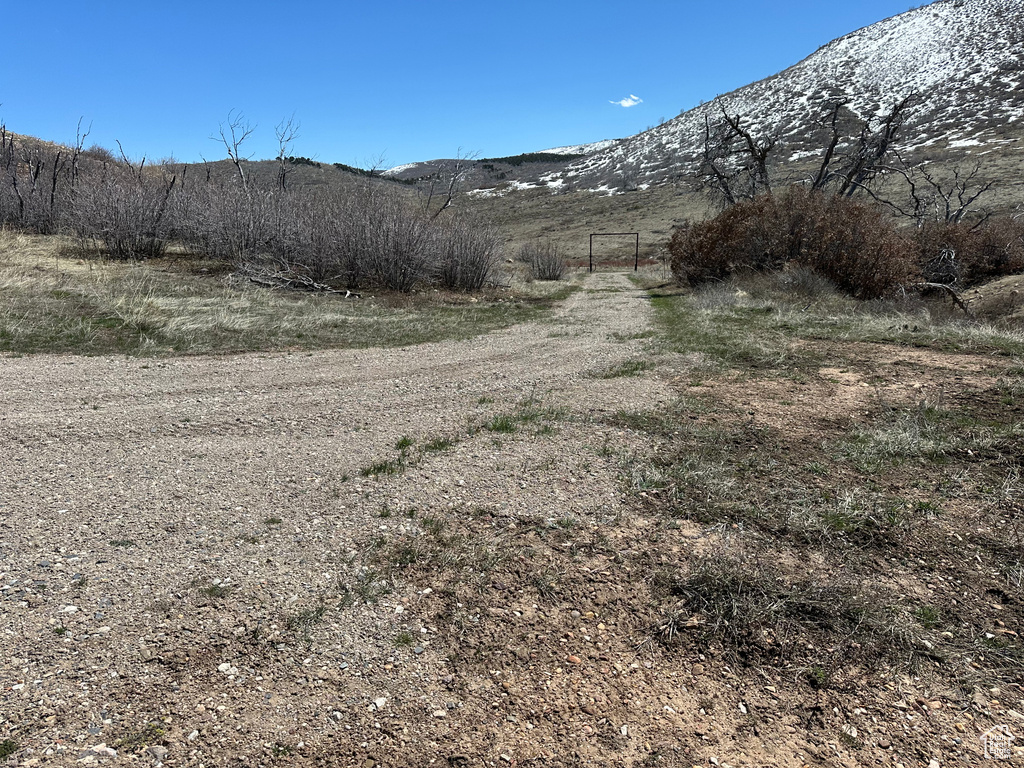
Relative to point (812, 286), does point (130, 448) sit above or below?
below

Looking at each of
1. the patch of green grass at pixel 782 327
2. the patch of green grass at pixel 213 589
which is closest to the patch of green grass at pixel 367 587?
the patch of green grass at pixel 213 589

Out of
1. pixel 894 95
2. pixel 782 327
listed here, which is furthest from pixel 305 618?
pixel 894 95

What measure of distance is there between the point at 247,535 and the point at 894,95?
7225 centimetres

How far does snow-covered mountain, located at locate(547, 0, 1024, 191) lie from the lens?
4597 centimetres

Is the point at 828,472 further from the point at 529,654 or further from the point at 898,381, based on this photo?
the point at 898,381

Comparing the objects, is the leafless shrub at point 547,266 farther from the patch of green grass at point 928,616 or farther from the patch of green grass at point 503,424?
the patch of green grass at point 928,616

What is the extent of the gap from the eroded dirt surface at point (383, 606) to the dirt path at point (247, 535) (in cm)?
1

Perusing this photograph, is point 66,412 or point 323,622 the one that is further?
point 66,412

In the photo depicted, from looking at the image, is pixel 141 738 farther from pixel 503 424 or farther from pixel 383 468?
pixel 503 424

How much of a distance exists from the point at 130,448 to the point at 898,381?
7.61 metres

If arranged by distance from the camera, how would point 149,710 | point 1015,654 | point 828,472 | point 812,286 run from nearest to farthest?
point 149,710 < point 1015,654 < point 828,472 < point 812,286

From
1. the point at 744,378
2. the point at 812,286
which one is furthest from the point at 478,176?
the point at 744,378

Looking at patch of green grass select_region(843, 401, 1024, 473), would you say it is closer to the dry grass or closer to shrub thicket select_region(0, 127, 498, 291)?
the dry grass

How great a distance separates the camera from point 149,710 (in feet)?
6.91
